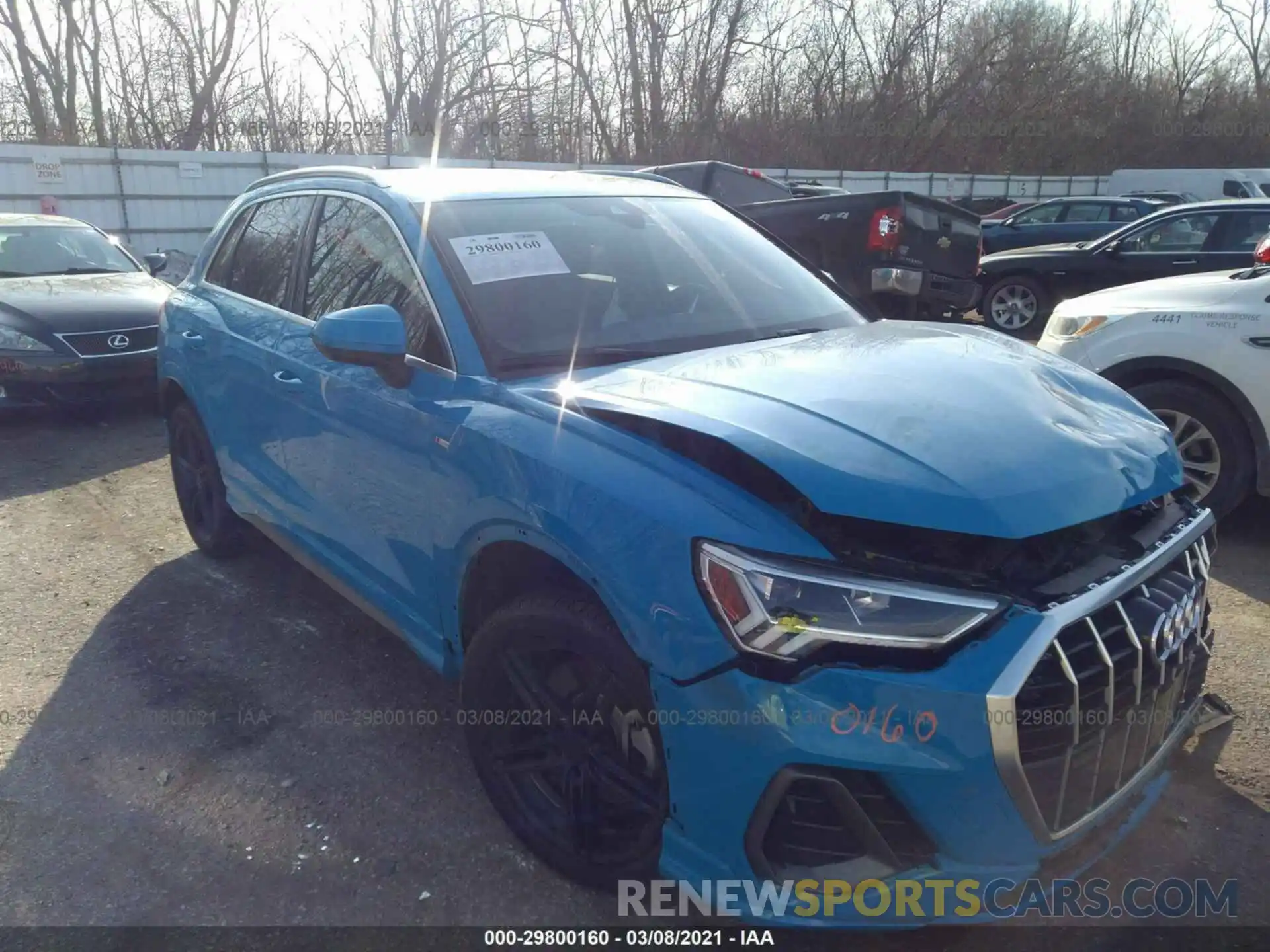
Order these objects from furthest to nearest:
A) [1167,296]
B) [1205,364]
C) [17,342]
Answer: [17,342] → [1167,296] → [1205,364]

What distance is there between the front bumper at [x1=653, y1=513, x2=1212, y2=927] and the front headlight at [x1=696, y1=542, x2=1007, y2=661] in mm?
57

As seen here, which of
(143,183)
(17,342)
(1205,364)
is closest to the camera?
(1205,364)

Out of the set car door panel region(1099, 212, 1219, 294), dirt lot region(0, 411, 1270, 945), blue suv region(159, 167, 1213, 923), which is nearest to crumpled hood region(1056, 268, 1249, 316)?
dirt lot region(0, 411, 1270, 945)

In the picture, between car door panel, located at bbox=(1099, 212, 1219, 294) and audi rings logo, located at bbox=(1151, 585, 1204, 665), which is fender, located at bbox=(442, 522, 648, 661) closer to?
audi rings logo, located at bbox=(1151, 585, 1204, 665)

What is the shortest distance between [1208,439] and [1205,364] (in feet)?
1.20

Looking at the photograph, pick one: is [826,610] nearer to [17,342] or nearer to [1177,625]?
[1177,625]

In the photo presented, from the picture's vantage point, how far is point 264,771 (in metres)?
3.05

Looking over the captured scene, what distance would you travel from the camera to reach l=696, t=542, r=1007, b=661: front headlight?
1.83 m

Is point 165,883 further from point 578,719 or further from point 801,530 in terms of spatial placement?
point 801,530

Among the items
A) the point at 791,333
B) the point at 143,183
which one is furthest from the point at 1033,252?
the point at 143,183

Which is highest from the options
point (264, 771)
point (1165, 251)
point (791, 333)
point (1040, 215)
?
point (1040, 215)

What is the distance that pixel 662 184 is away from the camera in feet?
13.0

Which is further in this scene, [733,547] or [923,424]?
[923,424]

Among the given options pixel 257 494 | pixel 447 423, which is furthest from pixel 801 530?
pixel 257 494
